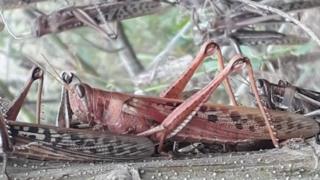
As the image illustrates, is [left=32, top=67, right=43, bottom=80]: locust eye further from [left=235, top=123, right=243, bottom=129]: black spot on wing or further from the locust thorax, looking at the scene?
[left=235, top=123, right=243, bottom=129]: black spot on wing

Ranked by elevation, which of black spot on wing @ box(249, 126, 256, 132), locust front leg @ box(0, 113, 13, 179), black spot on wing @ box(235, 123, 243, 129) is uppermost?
black spot on wing @ box(235, 123, 243, 129)

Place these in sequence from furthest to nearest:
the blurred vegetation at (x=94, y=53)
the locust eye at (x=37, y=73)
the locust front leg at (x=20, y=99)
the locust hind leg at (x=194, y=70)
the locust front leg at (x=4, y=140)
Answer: the blurred vegetation at (x=94, y=53) < the locust hind leg at (x=194, y=70) < the locust eye at (x=37, y=73) < the locust front leg at (x=20, y=99) < the locust front leg at (x=4, y=140)

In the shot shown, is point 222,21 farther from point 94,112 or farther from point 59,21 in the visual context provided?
point 94,112

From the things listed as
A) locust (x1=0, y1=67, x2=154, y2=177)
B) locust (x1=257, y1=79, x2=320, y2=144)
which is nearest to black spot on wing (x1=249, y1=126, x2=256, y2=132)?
locust (x1=257, y1=79, x2=320, y2=144)

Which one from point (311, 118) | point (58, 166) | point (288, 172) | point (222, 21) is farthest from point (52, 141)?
point (222, 21)

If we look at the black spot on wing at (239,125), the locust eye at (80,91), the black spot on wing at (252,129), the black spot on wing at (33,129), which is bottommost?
the black spot on wing at (33,129)

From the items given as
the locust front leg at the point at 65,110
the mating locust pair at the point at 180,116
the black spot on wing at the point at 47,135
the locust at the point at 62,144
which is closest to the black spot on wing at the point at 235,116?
the mating locust pair at the point at 180,116

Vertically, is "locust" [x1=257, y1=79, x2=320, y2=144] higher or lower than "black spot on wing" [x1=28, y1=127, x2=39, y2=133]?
higher

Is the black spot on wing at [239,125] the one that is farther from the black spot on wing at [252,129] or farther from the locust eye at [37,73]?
the locust eye at [37,73]
